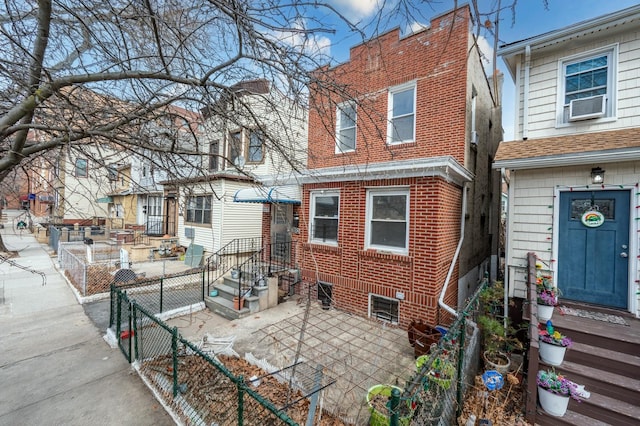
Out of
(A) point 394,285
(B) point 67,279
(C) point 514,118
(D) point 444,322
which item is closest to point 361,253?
(A) point 394,285

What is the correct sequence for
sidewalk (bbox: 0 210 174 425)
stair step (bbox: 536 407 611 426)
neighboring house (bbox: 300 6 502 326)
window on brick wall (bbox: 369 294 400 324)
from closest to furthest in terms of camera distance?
1. stair step (bbox: 536 407 611 426)
2. sidewalk (bbox: 0 210 174 425)
3. neighboring house (bbox: 300 6 502 326)
4. window on brick wall (bbox: 369 294 400 324)

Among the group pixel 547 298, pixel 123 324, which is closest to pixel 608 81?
pixel 547 298

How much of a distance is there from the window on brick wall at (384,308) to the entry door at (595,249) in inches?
129

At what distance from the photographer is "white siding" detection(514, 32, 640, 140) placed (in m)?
5.14

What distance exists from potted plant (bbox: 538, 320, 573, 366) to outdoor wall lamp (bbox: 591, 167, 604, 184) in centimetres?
303

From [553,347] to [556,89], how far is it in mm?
5204

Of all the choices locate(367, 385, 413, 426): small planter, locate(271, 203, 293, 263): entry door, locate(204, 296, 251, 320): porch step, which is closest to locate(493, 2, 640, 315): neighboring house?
locate(367, 385, 413, 426): small planter

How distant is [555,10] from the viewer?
178cm

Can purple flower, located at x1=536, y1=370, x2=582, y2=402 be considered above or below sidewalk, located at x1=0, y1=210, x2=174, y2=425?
above

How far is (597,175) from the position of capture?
201 inches

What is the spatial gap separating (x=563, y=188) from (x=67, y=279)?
14.9 m

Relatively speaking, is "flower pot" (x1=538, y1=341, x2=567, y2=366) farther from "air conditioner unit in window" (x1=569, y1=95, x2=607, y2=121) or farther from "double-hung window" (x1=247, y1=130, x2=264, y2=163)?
"double-hung window" (x1=247, y1=130, x2=264, y2=163)

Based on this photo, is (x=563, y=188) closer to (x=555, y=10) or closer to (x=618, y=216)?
(x=618, y=216)

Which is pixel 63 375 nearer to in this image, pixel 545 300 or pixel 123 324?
pixel 123 324
